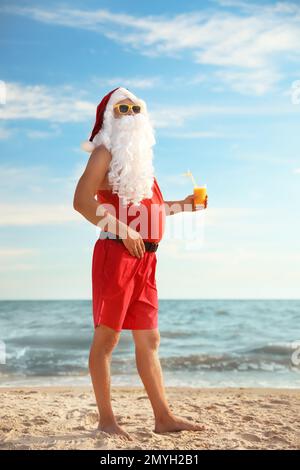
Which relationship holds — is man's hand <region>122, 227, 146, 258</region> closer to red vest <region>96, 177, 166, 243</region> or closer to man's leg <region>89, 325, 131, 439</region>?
red vest <region>96, 177, 166, 243</region>

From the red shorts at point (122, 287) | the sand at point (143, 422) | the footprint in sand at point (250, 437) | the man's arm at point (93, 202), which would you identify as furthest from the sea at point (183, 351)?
the man's arm at point (93, 202)

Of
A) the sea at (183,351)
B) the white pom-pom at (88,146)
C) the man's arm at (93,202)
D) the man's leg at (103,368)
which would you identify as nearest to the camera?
the man's arm at (93,202)

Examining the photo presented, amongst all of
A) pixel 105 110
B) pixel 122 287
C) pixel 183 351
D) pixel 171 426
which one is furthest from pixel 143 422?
pixel 183 351

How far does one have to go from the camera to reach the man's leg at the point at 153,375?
375cm

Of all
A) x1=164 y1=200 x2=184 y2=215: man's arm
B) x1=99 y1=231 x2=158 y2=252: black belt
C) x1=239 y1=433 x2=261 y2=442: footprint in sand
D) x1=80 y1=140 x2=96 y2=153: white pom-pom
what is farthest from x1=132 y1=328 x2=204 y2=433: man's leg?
x1=80 y1=140 x2=96 y2=153: white pom-pom

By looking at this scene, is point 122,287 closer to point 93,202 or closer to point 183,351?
point 93,202

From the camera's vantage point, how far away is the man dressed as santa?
3.58 metres

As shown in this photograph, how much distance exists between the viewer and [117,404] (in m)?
5.29

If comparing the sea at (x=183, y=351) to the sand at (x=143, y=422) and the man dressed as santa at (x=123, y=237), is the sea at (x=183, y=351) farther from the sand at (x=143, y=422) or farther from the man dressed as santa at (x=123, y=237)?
the man dressed as santa at (x=123, y=237)

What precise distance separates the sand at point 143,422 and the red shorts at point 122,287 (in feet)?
2.21

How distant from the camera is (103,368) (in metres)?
3.65

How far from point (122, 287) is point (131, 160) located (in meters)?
0.75
